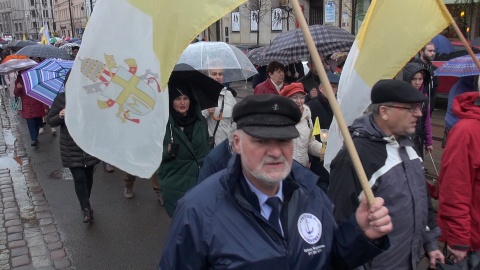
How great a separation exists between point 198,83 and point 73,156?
2215 millimetres

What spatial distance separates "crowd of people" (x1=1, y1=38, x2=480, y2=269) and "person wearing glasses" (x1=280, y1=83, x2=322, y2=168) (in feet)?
0.04

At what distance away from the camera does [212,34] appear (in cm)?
4503

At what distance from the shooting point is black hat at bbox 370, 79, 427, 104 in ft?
9.26

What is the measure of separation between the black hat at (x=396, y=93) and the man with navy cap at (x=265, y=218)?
0.95 meters

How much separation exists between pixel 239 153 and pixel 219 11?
0.77 m

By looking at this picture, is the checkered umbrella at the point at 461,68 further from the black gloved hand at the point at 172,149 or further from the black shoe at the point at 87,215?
the black shoe at the point at 87,215

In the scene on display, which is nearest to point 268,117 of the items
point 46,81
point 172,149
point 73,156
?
point 172,149

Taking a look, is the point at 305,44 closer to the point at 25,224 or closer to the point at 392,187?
the point at 25,224

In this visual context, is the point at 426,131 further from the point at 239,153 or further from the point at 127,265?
the point at 239,153

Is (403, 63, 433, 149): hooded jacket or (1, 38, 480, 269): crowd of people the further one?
(403, 63, 433, 149): hooded jacket

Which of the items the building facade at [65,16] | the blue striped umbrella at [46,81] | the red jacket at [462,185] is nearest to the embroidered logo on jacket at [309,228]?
the red jacket at [462,185]

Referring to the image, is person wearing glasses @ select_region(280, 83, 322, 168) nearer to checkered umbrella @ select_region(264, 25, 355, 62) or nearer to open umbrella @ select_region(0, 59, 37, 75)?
checkered umbrella @ select_region(264, 25, 355, 62)

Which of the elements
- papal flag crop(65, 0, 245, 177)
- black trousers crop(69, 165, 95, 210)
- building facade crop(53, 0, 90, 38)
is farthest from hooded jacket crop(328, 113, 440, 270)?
building facade crop(53, 0, 90, 38)

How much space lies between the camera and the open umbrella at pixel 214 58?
626cm
